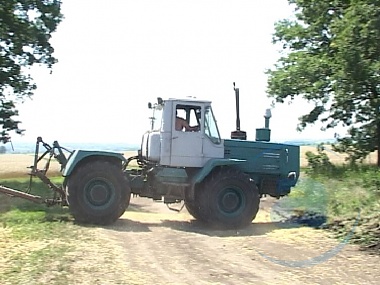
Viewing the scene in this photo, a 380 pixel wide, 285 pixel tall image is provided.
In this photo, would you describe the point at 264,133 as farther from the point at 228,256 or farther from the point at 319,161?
the point at 319,161

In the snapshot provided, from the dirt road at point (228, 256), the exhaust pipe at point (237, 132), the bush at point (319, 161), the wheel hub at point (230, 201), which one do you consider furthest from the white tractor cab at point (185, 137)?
the bush at point (319, 161)

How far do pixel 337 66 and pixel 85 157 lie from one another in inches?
390

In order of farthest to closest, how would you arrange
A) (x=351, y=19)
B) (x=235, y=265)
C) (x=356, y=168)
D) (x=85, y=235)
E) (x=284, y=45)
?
(x=284, y=45) < (x=356, y=168) < (x=351, y=19) < (x=85, y=235) < (x=235, y=265)

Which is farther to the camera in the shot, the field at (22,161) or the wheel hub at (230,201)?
the field at (22,161)

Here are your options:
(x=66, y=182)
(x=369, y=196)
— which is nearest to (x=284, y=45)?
(x=369, y=196)

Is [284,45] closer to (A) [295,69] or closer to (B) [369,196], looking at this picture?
(A) [295,69]

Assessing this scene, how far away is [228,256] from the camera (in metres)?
9.74

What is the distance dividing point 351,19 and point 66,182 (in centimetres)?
1043

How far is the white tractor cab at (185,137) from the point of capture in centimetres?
1297

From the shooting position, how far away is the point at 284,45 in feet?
77.6

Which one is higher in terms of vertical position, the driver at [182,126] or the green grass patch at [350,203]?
the driver at [182,126]

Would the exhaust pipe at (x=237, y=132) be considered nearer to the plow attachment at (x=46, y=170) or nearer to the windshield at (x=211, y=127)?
the windshield at (x=211, y=127)

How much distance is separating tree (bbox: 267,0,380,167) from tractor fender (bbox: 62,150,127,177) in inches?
343

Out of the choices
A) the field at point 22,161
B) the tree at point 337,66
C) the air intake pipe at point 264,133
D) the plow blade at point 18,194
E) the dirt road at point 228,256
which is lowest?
the dirt road at point 228,256
